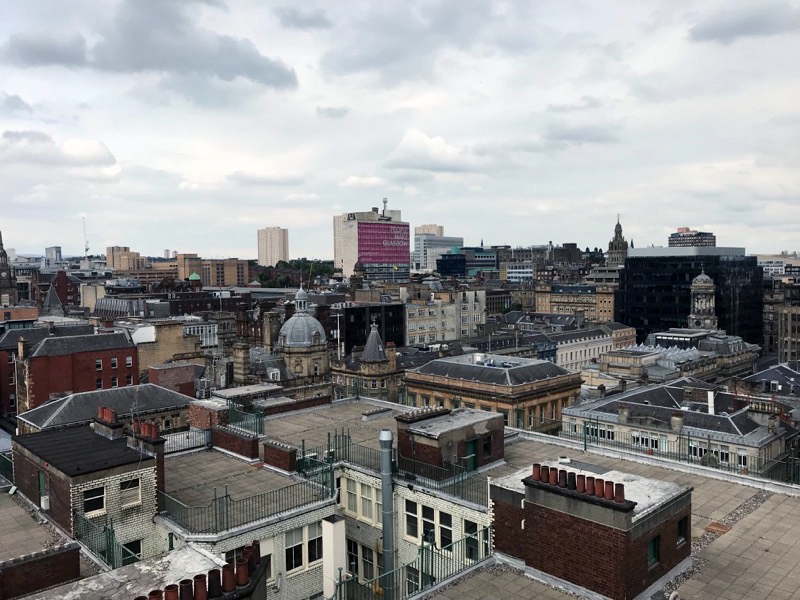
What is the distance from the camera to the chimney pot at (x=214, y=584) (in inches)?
548

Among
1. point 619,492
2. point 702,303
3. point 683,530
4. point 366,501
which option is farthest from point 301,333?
point 702,303

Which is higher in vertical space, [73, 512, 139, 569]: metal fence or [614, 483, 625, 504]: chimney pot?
[614, 483, 625, 504]: chimney pot

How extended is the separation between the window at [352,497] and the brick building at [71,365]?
155 feet

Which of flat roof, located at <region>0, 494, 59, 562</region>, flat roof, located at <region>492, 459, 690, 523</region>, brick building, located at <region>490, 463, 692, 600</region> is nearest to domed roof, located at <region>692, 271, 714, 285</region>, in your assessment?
flat roof, located at <region>492, 459, 690, 523</region>

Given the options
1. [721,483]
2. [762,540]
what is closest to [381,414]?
[721,483]

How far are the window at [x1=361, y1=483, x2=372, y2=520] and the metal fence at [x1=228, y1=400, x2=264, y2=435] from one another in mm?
9343

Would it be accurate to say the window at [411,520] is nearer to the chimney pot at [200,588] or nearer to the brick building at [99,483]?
the brick building at [99,483]

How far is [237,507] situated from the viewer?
2531cm

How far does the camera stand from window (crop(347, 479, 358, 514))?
30.8 m

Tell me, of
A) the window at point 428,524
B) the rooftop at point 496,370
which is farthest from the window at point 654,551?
the rooftop at point 496,370

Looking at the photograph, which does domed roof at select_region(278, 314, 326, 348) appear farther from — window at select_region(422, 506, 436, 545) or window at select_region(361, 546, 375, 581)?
window at select_region(422, 506, 436, 545)

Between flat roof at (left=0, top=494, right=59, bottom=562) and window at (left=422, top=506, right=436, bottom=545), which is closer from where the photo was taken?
flat roof at (left=0, top=494, right=59, bottom=562)

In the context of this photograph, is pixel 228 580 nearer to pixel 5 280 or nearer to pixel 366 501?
pixel 366 501

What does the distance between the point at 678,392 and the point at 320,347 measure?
45.5m
